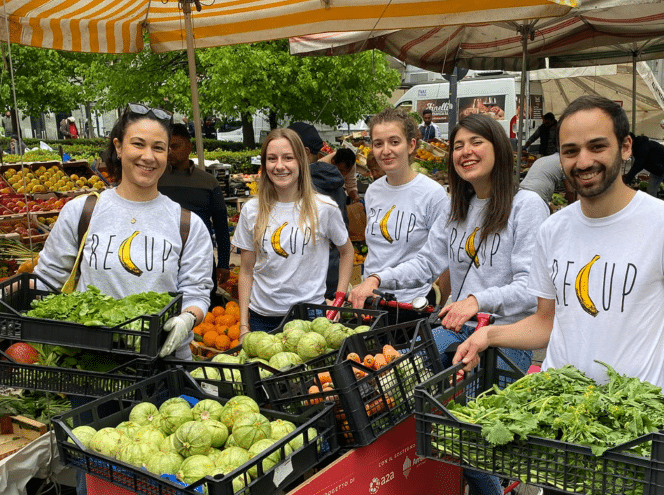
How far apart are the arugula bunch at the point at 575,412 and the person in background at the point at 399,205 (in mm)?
1742

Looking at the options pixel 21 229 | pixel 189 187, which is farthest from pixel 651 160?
pixel 21 229

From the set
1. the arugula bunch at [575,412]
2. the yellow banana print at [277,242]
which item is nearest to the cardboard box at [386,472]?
the arugula bunch at [575,412]

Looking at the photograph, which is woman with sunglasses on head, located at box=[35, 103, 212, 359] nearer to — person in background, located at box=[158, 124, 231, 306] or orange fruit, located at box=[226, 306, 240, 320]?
orange fruit, located at box=[226, 306, 240, 320]

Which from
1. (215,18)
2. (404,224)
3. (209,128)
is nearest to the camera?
(404,224)

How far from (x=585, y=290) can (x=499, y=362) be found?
0.66 metres

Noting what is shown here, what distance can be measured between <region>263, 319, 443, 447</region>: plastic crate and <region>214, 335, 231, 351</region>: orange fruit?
2.25m

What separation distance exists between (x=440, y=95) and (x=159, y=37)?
1988cm

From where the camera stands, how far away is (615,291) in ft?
7.78

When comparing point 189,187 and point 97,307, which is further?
point 189,187

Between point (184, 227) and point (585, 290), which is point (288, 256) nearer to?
point (184, 227)

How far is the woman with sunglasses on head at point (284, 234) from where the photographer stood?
391 cm

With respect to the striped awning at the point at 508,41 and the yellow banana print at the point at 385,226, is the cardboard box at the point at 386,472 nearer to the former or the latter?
the yellow banana print at the point at 385,226

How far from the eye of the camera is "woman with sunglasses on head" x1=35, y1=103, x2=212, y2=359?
3076 millimetres

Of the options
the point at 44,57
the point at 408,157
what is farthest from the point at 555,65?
the point at 44,57
